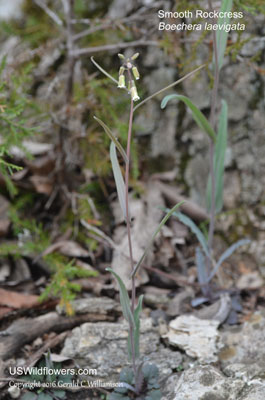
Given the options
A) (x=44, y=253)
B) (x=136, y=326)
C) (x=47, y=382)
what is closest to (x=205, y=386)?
(x=136, y=326)

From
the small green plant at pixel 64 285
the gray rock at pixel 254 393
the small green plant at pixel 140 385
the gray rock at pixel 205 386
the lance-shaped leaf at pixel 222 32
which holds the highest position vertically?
the lance-shaped leaf at pixel 222 32

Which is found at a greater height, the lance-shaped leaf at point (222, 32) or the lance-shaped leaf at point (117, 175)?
the lance-shaped leaf at point (222, 32)

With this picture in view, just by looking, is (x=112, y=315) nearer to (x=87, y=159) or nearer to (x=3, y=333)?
(x=3, y=333)

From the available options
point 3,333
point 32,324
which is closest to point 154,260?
point 32,324

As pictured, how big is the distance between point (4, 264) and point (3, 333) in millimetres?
467

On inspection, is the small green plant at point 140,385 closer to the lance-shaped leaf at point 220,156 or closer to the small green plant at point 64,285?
the small green plant at point 64,285

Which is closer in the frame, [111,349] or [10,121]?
[111,349]

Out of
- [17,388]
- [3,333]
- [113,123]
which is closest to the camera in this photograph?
[17,388]

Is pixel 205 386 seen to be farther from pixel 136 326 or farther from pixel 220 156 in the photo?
pixel 220 156

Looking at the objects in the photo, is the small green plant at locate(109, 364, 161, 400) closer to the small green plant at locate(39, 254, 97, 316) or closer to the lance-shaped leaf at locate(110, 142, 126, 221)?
the small green plant at locate(39, 254, 97, 316)

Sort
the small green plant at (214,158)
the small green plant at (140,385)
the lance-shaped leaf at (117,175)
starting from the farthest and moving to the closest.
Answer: the small green plant at (214,158), the small green plant at (140,385), the lance-shaped leaf at (117,175)

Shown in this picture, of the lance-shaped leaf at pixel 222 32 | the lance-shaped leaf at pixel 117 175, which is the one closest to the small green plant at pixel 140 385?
the lance-shaped leaf at pixel 117 175

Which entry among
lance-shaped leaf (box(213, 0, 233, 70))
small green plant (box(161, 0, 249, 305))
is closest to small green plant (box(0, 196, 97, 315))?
small green plant (box(161, 0, 249, 305))

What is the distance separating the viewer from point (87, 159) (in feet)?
7.25
